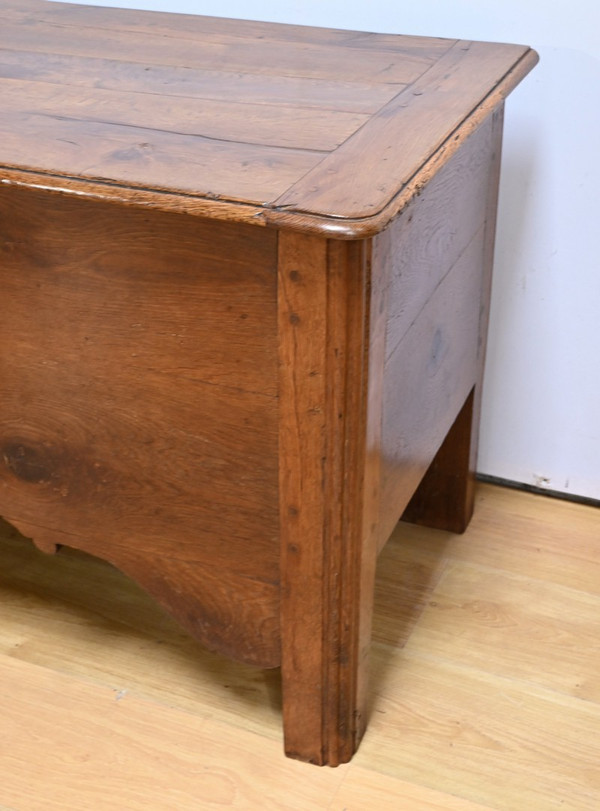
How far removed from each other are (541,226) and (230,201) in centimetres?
77

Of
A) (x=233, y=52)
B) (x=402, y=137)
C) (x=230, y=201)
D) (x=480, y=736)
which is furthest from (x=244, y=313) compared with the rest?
(x=480, y=736)

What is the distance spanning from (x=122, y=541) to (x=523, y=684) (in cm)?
54

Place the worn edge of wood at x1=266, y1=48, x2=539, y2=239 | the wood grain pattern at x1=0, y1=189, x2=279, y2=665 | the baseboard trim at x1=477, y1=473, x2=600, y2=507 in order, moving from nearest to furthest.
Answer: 1. the worn edge of wood at x1=266, y1=48, x2=539, y2=239
2. the wood grain pattern at x1=0, y1=189, x2=279, y2=665
3. the baseboard trim at x1=477, y1=473, x2=600, y2=507

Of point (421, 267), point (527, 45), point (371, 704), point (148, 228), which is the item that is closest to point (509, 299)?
point (527, 45)

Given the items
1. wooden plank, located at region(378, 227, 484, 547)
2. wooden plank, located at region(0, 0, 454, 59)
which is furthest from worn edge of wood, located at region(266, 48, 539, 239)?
wooden plank, located at region(0, 0, 454, 59)

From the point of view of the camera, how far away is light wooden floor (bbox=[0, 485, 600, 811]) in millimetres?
1249

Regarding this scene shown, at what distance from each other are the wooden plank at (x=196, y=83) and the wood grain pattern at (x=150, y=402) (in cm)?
25

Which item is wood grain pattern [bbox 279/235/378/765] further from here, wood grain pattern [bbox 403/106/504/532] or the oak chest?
wood grain pattern [bbox 403/106/504/532]

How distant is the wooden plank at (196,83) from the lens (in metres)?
1.22

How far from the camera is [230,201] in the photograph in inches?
37.6

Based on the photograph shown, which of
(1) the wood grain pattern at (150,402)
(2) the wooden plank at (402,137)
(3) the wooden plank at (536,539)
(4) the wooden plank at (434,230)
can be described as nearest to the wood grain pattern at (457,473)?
(3) the wooden plank at (536,539)

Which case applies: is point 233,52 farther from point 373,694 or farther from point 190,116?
point 373,694

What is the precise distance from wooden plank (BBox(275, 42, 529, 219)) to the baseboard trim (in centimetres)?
70

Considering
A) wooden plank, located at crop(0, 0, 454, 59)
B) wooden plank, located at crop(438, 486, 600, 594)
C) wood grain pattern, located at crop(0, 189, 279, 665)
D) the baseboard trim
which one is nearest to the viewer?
wood grain pattern, located at crop(0, 189, 279, 665)
